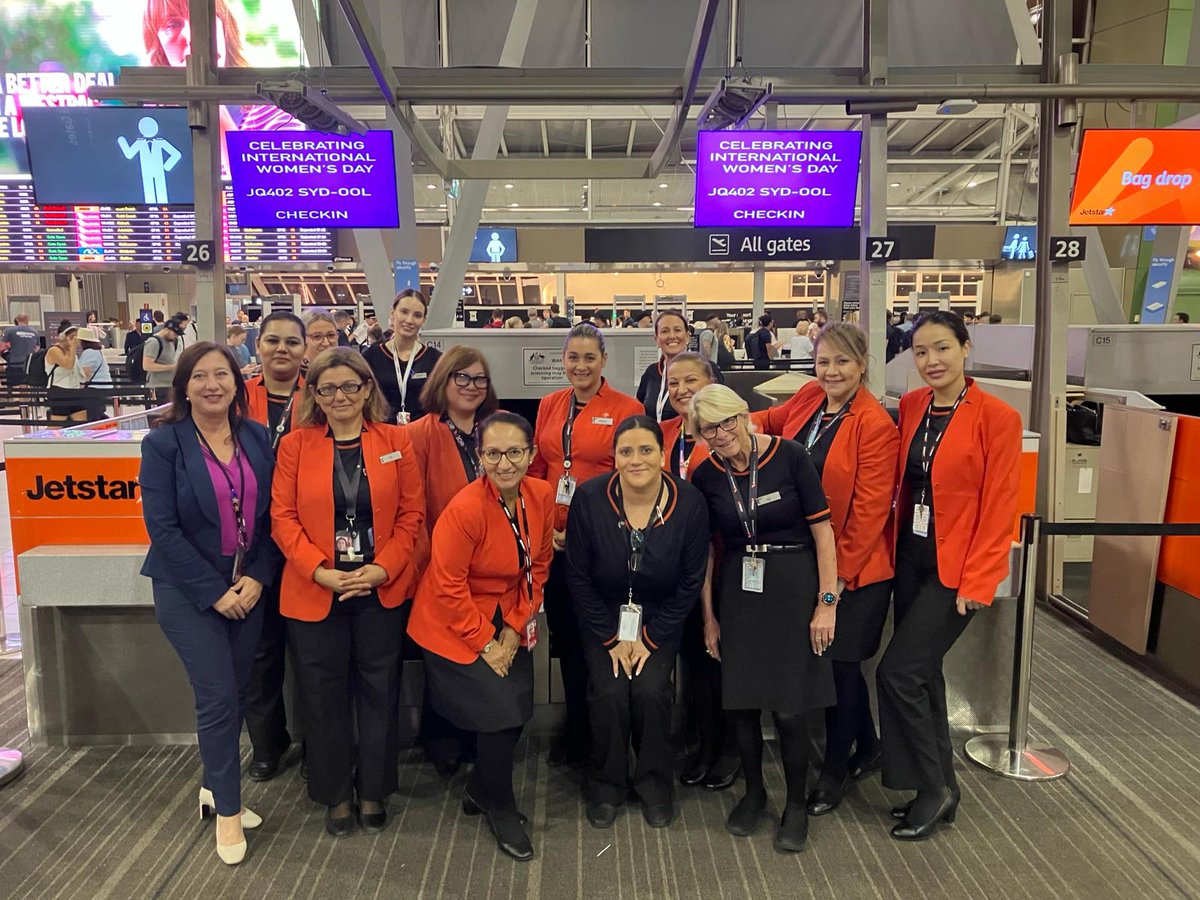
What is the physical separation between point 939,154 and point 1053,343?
17.9 metres

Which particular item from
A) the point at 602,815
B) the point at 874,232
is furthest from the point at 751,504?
the point at 874,232

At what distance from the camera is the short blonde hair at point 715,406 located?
2514 mm

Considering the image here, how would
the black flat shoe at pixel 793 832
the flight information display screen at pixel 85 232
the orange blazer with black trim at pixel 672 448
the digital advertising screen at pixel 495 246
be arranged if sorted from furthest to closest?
1. the digital advertising screen at pixel 495 246
2. the flight information display screen at pixel 85 232
3. the orange blazer with black trim at pixel 672 448
4. the black flat shoe at pixel 793 832

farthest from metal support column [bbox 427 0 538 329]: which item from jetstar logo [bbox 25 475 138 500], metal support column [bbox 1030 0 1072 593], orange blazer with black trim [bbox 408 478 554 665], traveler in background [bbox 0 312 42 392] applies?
traveler in background [bbox 0 312 42 392]

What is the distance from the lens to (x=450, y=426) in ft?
9.91

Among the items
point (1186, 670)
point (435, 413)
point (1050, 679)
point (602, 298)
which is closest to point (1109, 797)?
point (1050, 679)

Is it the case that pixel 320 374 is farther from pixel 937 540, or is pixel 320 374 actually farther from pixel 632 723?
pixel 937 540

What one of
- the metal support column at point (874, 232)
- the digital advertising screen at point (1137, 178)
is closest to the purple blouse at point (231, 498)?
the metal support column at point (874, 232)

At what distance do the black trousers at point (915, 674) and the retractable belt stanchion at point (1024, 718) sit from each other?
0.57 metres

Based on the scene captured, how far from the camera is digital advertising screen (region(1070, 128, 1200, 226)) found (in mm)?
5047

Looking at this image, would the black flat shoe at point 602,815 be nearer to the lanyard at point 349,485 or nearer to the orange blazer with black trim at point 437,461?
the orange blazer with black trim at point 437,461

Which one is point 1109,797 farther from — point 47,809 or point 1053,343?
point 47,809

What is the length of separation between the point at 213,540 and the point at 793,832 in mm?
2146

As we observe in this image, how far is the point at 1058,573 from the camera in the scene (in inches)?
211
